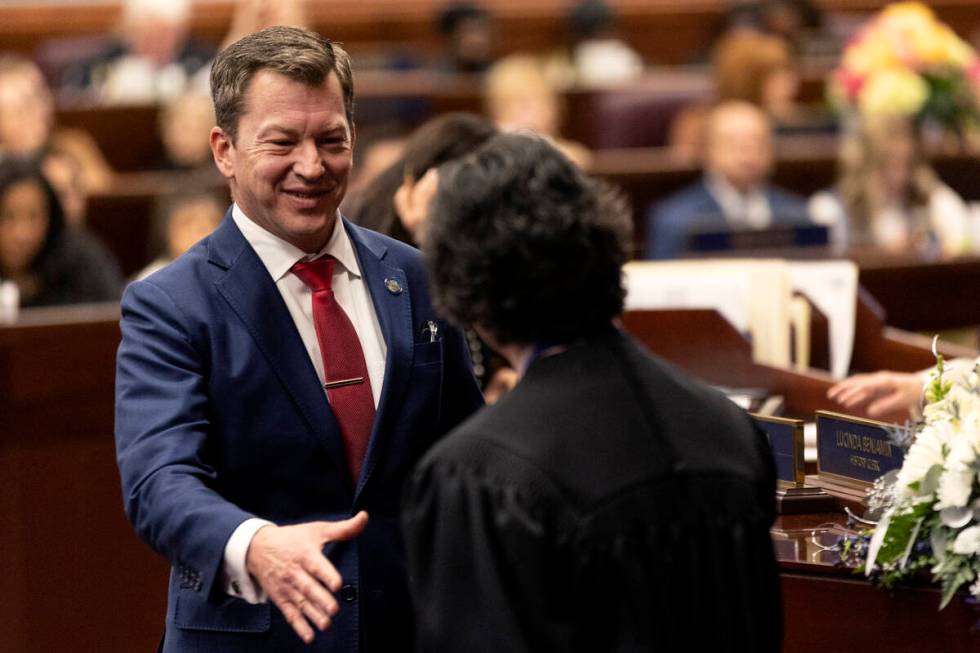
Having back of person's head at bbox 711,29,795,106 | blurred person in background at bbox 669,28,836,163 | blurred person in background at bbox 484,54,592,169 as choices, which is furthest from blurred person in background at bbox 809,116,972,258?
blurred person in background at bbox 484,54,592,169

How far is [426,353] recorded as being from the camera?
85.2 inches

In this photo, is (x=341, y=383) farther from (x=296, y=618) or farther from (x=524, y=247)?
(x=524, y=247)

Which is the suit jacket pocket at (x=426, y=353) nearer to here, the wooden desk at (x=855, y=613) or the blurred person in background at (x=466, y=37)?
the wooden desk at (x=855, y=613)

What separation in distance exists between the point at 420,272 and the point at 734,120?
5.07m

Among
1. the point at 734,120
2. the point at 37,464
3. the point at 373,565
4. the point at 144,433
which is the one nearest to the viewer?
Result: the point at 144,433

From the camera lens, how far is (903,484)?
2.25 m

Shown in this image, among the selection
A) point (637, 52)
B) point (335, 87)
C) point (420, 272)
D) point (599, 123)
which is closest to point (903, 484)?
point (420, 272)

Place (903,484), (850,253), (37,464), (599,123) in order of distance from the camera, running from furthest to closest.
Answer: (599,123) → (850,253) → (37,464) → (903,484)

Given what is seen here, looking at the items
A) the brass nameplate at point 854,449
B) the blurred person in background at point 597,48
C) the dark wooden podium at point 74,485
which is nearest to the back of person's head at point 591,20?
the blurred person in background at point 597,48

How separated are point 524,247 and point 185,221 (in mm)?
4827

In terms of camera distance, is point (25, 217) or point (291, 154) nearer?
point (291, 154)

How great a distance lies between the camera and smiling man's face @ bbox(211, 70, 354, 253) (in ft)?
6.74

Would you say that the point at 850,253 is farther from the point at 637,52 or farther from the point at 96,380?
the point at 637,52

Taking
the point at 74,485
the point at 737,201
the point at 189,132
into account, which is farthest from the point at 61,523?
the point at 189,132
